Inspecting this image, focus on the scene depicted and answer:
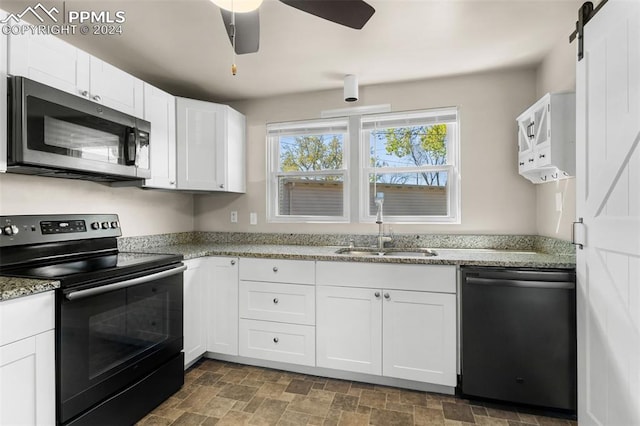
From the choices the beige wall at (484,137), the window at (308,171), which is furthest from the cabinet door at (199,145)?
the beige wall at (484,137)

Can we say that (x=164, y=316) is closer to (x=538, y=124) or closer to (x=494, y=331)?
(x=494, y=331)

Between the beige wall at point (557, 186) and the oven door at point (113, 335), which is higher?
the beige wall at point (557, 186)

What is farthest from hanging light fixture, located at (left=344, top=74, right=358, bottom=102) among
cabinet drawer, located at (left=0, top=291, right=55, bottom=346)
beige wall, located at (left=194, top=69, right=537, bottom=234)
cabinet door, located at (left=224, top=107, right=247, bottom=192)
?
cabinet drawer, located at (left=0, top=291, right=55, bottom=346)

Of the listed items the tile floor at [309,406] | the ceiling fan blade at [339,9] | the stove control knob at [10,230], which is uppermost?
the ceiling fan blade at [339,9]

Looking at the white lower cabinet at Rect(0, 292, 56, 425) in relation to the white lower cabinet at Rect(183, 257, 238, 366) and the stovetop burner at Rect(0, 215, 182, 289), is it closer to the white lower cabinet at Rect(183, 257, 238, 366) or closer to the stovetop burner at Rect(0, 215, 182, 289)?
the stovetop burner at Rect(0, 215, 182, 289)

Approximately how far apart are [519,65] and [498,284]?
170 cm

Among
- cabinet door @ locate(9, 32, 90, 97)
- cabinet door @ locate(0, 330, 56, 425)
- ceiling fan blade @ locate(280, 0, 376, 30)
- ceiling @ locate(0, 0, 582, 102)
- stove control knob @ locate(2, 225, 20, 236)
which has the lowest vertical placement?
cabinet door @ locate(0, 330, 56, 425)

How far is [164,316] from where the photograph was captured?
7.02 feet

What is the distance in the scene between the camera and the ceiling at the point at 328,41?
1.83m

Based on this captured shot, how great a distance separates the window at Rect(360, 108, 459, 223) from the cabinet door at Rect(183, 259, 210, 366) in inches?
56.9

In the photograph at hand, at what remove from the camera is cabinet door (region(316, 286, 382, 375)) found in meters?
2.28

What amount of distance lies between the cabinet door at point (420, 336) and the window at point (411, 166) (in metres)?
0.89

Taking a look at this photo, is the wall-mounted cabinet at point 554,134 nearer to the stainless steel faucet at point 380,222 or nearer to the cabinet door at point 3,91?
the stainless steel faucet at point 380,222

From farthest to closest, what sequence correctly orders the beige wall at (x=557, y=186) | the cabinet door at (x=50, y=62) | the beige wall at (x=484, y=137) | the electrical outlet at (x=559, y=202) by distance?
the beige wall at (x=484, y=137) → the electrical outlet at (x=559, y=202) → the beige wall at (x=557, y=186) → the cabinet door at (x=50, y=62)
